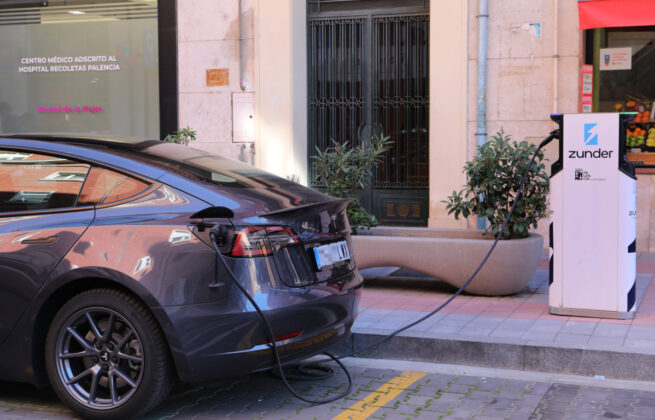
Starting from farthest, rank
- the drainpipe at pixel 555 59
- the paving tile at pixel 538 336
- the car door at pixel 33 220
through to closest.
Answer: the drainpipe at pixel 555 59 < the paving tile at pixel 538 336 < the car door at pixel 33 220

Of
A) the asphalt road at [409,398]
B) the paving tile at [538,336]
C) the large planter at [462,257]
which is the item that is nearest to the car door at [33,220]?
the asphalt road at [409,398]

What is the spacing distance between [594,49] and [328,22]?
365cm

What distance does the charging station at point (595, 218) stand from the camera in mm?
5965

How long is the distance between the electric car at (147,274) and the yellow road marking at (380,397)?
1.28 ft

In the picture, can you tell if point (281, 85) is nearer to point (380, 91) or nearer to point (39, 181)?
point (380, 91)

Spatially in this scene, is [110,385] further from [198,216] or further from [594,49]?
[594,49]

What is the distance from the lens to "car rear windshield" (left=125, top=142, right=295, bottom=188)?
14.6ft

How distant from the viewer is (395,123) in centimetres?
1104

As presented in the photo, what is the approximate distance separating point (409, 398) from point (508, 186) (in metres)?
3.08

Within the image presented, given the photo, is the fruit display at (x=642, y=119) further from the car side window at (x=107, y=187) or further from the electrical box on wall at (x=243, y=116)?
the car side window at (x=107, y=187)

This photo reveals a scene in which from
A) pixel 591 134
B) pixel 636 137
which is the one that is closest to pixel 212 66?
pixel 636 137

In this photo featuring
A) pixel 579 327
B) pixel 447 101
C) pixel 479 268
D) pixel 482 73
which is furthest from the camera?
pixel 447 101

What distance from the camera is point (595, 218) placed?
6.03 m

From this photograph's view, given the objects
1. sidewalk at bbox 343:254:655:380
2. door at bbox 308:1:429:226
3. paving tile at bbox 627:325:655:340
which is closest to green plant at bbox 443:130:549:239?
sidewalk at bbox 343:254:655:380
